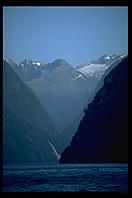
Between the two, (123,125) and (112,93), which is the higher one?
(112,93)

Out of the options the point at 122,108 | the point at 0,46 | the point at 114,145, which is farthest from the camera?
the point at 122,108

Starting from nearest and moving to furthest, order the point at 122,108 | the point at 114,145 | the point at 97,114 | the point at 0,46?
1. the point at 0,46
2. the point at 114,145
3. the point at 122,108
4. the point at 97,114

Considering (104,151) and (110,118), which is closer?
(104,151)

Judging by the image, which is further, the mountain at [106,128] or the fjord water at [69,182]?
the mountain at [106,128]

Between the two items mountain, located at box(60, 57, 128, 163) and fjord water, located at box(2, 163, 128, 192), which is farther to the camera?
mountain, located at box(60, 57, 128, 163)

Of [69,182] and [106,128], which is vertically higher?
[69,182]

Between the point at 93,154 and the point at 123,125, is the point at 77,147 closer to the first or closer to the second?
the point at 93,154

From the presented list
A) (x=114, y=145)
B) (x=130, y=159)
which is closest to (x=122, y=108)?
(x=114, y=145)

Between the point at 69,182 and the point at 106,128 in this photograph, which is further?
the point at 106,128
